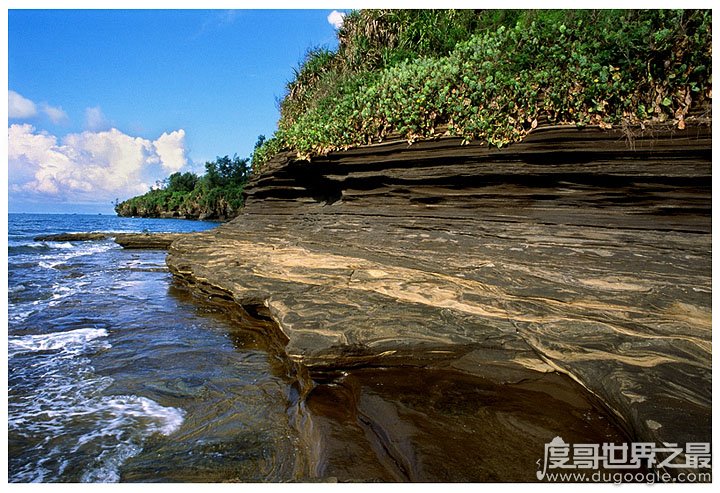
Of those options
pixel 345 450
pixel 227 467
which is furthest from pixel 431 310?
pixel 227 467

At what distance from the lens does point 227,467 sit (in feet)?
8.99

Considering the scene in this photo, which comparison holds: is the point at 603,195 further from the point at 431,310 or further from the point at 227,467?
the point at 227,467

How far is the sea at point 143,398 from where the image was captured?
110 inches

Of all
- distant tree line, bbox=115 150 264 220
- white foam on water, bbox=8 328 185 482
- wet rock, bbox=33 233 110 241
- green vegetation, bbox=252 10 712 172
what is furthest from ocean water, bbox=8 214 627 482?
distant tree line, bbox=115 150 264 220

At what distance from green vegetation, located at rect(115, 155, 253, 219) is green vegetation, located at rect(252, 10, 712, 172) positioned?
2090 inches

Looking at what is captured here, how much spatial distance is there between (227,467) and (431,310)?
2117mm

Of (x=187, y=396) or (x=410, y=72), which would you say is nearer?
(x=187, y=396)

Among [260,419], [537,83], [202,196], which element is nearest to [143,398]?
[260,419]

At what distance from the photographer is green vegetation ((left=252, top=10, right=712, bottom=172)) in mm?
4434

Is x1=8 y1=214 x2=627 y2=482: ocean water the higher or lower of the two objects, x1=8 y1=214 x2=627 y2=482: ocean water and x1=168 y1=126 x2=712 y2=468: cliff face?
the lower

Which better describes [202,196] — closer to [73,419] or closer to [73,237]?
[73,237]

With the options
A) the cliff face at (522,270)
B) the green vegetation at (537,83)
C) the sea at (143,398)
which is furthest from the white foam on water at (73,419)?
the green vegetation at (537,83)

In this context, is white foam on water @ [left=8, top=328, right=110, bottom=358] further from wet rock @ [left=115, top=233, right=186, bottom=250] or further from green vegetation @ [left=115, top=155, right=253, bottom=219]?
green vegetation @ [left=115, top=155, right=253, bottom=219]

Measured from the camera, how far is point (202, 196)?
6912 centimetres
